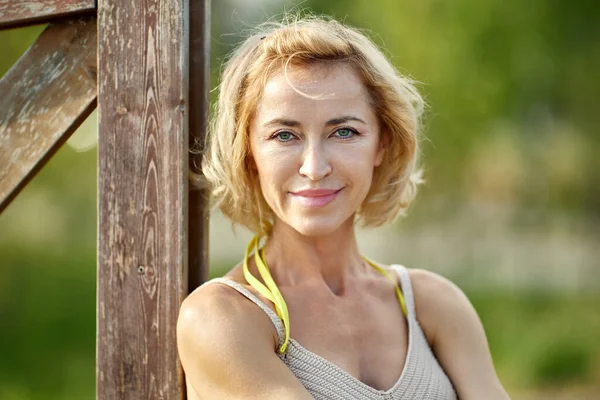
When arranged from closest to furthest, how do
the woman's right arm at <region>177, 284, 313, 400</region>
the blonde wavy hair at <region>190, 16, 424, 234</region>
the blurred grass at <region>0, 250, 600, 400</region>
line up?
the woman's right arm at <region>177, 284, 313, 400</region>, the blonde wavy hair at <region>190, 16, 424, 234</region>, the blurred grass at <region>0, 250, 600, 400</region>

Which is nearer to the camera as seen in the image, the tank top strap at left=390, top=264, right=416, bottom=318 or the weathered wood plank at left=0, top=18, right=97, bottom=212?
the weathered wood plank at left=0, top=18, right=97, bottom=212

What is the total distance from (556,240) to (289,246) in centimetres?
934

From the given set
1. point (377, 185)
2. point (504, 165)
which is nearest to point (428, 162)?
point (504, 165)

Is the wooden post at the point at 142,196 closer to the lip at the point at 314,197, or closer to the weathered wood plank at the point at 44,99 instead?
the weathered wood plank at the point at 44,99

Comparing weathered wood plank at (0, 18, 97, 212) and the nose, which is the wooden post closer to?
weathered wood plank at (0, 18, 97, 212)

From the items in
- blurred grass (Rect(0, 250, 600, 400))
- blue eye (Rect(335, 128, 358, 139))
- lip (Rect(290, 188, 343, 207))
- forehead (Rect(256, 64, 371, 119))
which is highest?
forehead (Rect(256, 64, 371, 119))

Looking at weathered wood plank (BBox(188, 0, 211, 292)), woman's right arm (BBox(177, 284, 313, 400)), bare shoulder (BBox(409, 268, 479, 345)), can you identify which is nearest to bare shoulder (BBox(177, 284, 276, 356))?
woman's right arm (BBox(177, 284, 313, 400))

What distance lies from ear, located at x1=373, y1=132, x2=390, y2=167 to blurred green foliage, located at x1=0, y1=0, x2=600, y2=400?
16.6ft

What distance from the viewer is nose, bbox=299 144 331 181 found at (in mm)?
2057

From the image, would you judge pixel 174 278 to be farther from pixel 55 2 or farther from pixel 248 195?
pixel 55 2

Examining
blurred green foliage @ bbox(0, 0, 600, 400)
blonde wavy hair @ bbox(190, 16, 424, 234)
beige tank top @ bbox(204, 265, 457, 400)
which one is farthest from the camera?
blurred green foliage @ bbox(0, 0, 600, 400)

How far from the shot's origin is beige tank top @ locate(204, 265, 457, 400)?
6.71ft

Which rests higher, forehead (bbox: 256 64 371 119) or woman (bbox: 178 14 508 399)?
forehead (bbox: 256 64 371 119)

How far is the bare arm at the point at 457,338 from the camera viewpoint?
2.24 meters
